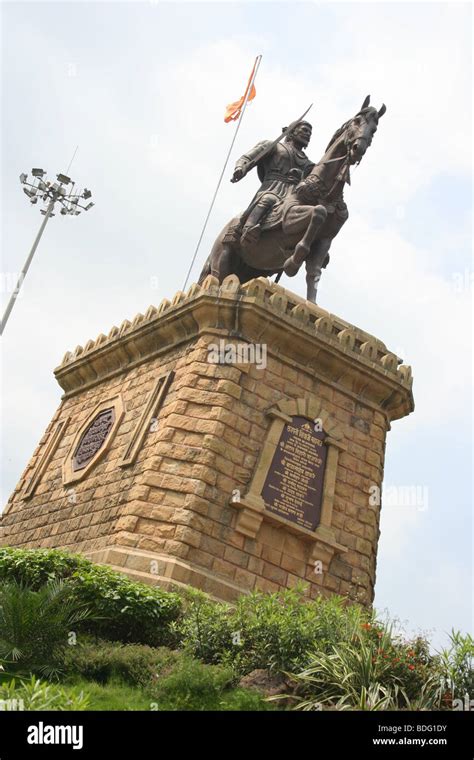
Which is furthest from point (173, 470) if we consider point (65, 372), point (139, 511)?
point (65, 372)

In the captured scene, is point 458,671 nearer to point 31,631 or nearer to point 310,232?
point 31,631

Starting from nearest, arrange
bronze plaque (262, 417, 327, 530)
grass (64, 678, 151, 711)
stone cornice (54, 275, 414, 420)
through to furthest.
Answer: grass (64, 678, 151, 711) → bronze plaque (262, 417, 327, 530) → stone cornice (54, 275, 414, 420)

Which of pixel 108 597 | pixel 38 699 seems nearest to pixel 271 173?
pixel 108 597

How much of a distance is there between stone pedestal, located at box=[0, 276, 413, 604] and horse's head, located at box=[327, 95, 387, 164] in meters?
2.87

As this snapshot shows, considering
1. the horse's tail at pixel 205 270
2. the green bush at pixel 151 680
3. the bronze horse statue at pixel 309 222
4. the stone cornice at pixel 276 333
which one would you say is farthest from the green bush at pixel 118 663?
the horse's tail at pixel 205 270

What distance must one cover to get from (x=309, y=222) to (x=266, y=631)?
26.8 feet

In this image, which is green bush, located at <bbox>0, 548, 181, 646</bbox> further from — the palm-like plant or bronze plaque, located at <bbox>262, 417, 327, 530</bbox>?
bronze plaque, located at <bbox>262, 417, 327, 530</bbox>

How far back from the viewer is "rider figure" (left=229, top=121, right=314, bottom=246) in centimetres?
1673

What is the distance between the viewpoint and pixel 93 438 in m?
15.9

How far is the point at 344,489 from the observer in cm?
1467

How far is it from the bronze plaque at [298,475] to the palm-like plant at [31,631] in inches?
177

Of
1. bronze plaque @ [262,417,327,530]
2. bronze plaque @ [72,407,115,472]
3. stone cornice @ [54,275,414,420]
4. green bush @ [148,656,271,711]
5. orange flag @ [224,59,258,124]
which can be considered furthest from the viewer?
orange flag @ [224,59,258,124]

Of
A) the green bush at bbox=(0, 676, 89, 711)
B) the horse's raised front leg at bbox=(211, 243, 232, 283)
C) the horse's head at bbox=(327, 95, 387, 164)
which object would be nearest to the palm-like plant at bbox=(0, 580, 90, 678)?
the green bush at bbox=(0, 676, 89, 711)
